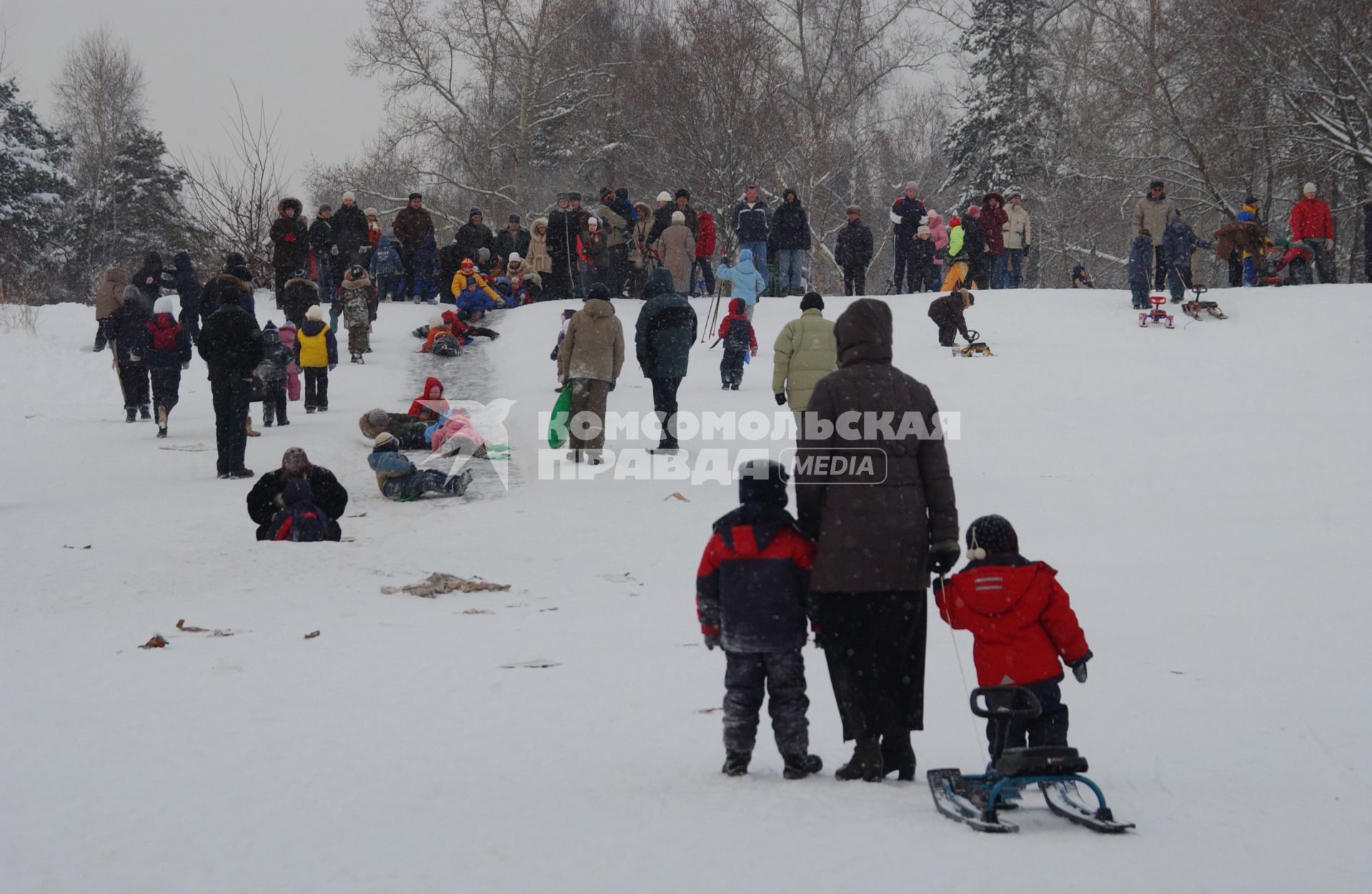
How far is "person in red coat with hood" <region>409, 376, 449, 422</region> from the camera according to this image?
14180 millimetres

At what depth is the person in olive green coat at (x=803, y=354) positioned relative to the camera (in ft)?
37.1

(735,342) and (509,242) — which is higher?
(509,242)

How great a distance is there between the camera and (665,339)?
12547 millimetres

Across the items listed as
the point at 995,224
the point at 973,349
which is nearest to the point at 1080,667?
the point at 973,349

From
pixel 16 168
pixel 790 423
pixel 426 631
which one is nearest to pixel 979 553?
pixel 426 631

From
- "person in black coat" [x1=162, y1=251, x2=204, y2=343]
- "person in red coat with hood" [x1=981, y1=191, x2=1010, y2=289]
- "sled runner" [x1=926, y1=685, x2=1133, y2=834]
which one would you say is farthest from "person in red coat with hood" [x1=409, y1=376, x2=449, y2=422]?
"person in red coat with hood" [x1=981, y1=191, x2=1010, y2=289]

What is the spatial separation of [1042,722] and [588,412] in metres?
8.58

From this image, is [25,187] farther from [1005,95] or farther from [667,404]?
[667,404]

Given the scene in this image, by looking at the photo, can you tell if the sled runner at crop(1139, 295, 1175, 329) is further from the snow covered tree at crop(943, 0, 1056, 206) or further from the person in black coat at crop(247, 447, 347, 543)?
the snow covered tree at crop(943, 0, 1056, 206)

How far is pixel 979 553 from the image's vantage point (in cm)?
468

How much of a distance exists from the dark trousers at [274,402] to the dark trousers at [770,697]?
1147 centimetres

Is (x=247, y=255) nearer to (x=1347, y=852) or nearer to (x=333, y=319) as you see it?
(x=333, y=319)

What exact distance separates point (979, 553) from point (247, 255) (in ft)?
75.3

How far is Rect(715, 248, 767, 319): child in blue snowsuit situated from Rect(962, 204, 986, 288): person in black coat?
4377mm
